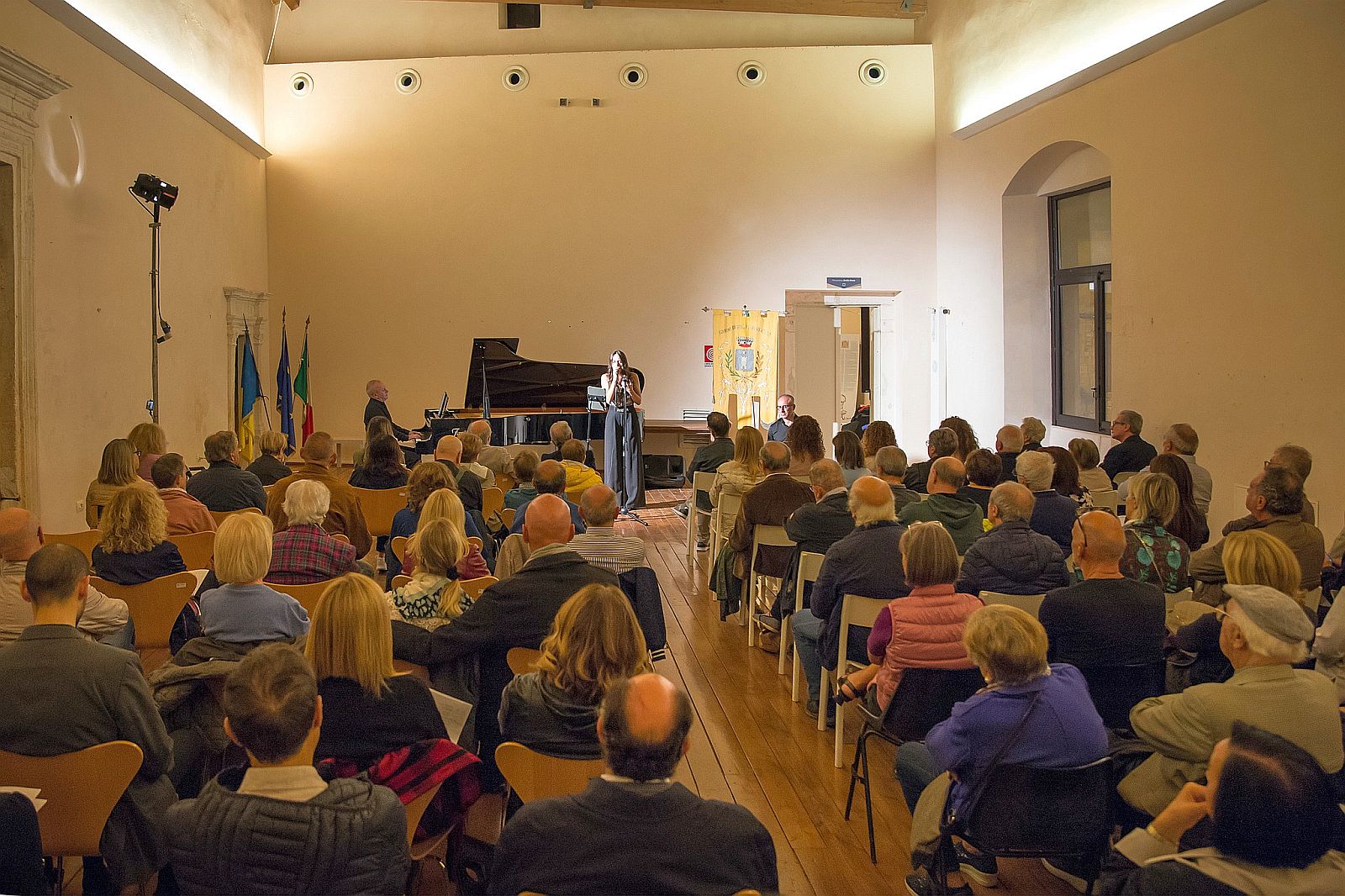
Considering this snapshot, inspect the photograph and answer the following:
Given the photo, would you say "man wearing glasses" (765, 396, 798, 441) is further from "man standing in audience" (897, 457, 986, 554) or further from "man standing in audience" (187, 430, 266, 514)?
"man standing in audience" (187, 430, 266, 514)

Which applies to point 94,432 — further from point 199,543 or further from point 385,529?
point 199,543

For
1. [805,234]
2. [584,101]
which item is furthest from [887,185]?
[584,101]

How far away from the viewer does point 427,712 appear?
106 inches

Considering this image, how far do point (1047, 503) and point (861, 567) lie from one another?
57.0 inches

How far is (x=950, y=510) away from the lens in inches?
199

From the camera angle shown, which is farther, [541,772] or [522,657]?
[522,657]

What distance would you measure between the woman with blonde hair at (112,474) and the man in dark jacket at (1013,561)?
4143 millimetres

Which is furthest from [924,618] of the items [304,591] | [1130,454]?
[1130,454]

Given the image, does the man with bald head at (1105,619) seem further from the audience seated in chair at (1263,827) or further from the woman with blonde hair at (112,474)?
the woman with blonde hair at (112,474)

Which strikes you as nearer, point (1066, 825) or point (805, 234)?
point (1066, 825)

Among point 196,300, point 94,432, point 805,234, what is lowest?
point 94,432

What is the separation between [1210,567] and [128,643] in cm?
387

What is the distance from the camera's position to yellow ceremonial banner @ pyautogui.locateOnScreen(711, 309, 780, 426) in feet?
46.2

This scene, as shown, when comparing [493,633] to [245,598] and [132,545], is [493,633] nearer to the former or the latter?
[245,598]
